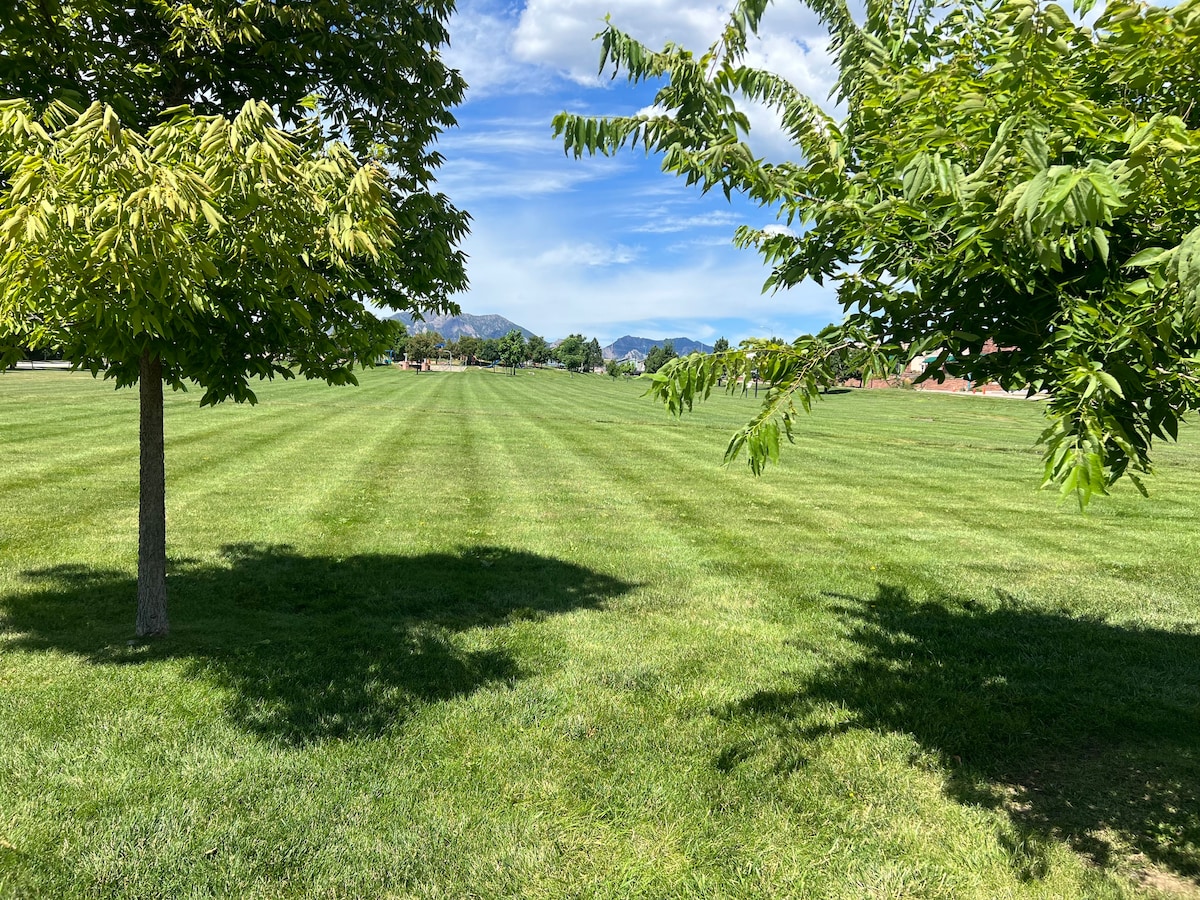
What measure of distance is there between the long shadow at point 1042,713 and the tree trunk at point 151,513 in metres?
5.94

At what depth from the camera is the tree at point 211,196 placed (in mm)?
3777

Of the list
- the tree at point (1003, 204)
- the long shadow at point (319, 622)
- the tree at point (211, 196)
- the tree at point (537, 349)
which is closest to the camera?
the tree at point (1003, 204)

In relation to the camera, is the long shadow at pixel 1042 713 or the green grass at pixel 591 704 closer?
the green grass at pixel 591 704

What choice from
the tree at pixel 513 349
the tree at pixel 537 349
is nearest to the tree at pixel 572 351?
the tree at pixel 537 349

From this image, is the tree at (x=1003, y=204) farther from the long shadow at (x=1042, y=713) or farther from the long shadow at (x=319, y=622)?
the long shadow at (x=319, y=622)

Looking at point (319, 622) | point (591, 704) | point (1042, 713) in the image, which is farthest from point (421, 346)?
point (1042, 713)

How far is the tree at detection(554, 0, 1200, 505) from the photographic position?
2605 millimetres

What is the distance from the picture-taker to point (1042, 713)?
6.20 meters

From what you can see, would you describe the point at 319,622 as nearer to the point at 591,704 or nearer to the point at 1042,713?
the point at 591,704

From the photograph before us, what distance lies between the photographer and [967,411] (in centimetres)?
5544

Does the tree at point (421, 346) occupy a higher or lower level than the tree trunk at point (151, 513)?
higher

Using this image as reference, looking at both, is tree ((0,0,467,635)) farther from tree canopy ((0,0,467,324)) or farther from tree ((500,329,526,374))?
tree ((500,329,526,374))

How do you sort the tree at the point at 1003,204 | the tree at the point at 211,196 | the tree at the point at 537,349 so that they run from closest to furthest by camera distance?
the tree at the point at 1003,204 < the tree at the point at 211,196 < the tree at the point at 537,349

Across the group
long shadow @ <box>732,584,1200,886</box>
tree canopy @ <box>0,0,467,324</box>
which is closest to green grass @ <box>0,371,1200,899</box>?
long shadow @ <box>732,584,1200,886</box>
